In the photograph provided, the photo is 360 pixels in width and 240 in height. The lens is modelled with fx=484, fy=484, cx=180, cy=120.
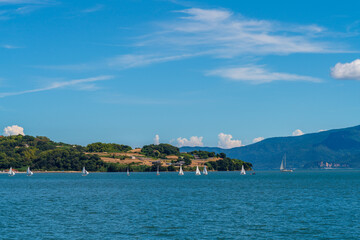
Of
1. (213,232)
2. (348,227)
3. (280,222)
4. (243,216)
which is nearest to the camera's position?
(213,232)

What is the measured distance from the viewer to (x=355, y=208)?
87.4 m

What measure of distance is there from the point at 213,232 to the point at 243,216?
16.0 meters

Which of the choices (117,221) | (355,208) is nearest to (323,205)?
(355,208)

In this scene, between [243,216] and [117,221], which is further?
[243,216]

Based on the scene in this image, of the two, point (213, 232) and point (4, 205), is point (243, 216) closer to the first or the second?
point (213, 232)

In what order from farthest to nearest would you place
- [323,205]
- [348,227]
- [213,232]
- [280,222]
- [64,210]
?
[323,205]
[64,210]
[280,222]
[348,227]
[213,232]

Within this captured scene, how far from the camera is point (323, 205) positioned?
303ft

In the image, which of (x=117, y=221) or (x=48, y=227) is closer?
(x=48, y=227)

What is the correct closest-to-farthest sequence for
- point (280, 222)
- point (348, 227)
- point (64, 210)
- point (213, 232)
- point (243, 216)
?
point (213, 232) < point (348, 227) < point (280, 222) < point (243, 216) < point (64, 210)

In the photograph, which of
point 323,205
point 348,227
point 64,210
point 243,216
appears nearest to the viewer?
point 348,227

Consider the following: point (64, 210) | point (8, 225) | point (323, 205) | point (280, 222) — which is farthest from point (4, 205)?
point (323, 205)

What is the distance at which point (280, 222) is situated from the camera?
68500 mm

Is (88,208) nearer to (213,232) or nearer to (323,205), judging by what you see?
(213,232)

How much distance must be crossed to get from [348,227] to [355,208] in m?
25.3
